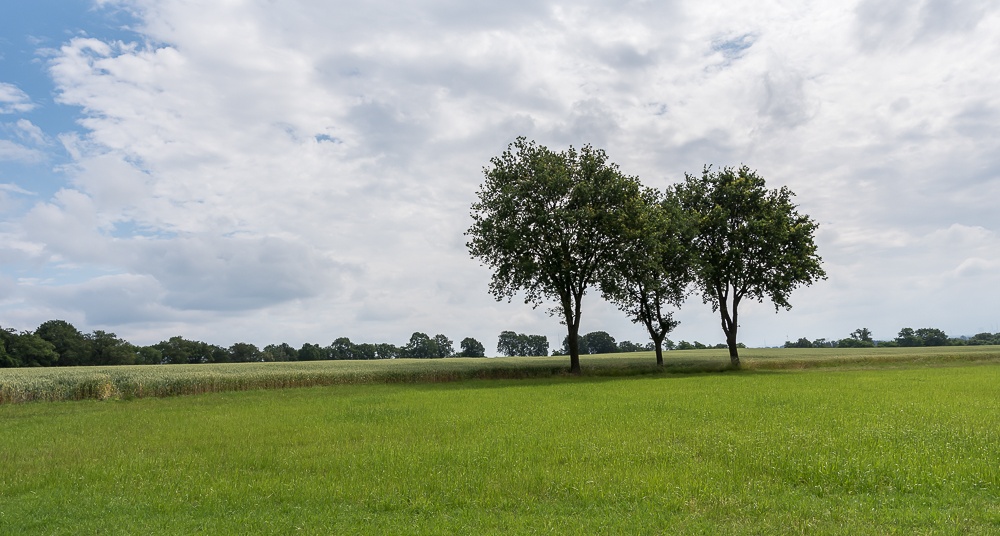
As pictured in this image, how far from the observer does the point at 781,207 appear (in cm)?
5966

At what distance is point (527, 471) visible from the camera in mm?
12789

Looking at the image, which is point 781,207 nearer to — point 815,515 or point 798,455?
point 798,455

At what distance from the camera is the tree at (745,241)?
191ft

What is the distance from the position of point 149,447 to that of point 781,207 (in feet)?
193

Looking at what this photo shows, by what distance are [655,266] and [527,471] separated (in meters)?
41.4

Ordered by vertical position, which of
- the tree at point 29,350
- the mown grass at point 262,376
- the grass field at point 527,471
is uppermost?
the tree at point 29,350

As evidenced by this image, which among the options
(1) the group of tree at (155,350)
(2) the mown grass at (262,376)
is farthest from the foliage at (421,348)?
(2) the mown grass at (262,376)

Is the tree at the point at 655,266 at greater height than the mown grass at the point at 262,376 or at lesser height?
greater

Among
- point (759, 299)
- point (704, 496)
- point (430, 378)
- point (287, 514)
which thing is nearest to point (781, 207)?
point (759, 299)

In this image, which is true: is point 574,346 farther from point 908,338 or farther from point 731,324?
point 908,338

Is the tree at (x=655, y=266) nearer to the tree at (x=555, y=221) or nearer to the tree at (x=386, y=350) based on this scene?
the tree at (x=555, y=221)

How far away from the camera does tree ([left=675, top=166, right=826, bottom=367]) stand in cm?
5819

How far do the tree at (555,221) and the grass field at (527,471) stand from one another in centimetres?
2857

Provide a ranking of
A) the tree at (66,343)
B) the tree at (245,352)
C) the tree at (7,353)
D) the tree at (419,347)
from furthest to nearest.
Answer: the tree at (419,347)
the tree at (245,352)
the tree at (66,343)
the tree at (7,353)
